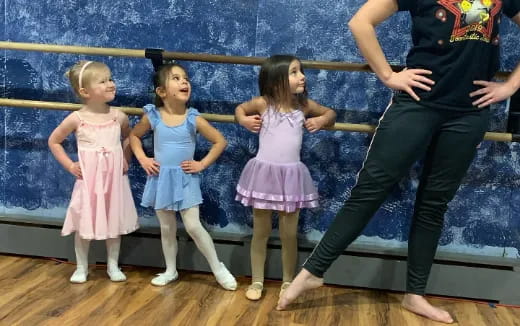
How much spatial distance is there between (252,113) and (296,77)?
0.20 metres

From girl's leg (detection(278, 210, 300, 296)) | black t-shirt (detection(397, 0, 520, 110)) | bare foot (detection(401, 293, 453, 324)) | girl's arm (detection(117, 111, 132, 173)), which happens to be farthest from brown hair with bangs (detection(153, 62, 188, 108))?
bare foot (detection(401, 293, 453, 324))

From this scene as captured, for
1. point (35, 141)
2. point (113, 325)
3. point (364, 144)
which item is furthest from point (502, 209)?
point (35, 141)

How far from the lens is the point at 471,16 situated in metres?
1.52

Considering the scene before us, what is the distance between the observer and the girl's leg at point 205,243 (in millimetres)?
1961

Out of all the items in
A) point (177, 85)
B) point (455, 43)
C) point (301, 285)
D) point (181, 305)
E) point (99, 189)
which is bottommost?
point (181, 305)

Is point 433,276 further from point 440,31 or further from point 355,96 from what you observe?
point 440,31

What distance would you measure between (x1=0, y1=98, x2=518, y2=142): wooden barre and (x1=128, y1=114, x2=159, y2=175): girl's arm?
6 cm

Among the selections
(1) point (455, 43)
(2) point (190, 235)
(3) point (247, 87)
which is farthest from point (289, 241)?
(1) point (455, 43)

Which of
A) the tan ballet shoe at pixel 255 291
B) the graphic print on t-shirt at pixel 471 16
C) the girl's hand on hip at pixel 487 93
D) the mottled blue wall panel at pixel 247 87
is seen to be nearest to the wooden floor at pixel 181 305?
the tan ballet shoe at pixel 255 291

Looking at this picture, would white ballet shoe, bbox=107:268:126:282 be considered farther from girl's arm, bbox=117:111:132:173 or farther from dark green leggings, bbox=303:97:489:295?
dark green leggings, bbox=303:97:489:295

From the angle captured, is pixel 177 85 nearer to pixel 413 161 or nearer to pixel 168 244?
pixel 168 244

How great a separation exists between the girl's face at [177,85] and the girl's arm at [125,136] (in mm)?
207

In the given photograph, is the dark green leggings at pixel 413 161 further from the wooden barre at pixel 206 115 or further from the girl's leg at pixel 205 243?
the girl's leg at pixel 205 243

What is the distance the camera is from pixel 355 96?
2.06 meters
